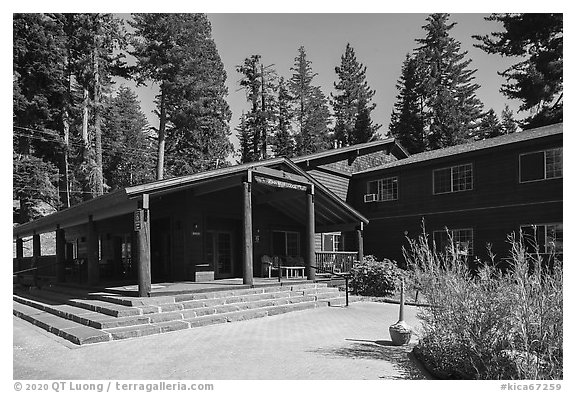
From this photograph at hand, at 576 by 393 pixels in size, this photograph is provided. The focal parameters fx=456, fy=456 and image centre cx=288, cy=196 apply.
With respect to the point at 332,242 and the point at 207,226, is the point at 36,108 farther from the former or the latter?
the point at 332,242

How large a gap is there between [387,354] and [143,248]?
605 centimetres

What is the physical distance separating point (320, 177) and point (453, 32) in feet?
77.8

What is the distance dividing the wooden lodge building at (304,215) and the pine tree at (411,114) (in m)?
18.6

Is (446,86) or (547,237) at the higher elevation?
(446,86)

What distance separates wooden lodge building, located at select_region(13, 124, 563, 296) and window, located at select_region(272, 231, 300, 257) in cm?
4

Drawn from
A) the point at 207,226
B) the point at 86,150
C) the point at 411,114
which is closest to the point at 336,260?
the point at 207,226

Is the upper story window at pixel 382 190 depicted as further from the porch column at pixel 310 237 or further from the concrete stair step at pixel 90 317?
the concrete stair step at pixel 90 317

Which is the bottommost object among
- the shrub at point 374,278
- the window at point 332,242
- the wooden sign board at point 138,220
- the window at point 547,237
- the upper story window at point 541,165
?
the shrub at point 374,278

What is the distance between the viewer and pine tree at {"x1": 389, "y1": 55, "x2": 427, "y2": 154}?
39.6 meters

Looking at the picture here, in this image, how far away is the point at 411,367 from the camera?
6445 mm

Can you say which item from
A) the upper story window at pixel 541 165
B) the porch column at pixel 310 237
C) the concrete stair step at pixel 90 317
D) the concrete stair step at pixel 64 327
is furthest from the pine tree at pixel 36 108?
the upper story window at pixel 541 165

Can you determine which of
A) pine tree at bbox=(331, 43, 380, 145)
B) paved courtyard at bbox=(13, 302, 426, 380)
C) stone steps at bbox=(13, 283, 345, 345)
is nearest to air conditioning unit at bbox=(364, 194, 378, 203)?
stone steps at bbox=(13, 283, 345, 345)

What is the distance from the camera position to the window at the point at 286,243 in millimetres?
18467

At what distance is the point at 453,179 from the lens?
762 inches
